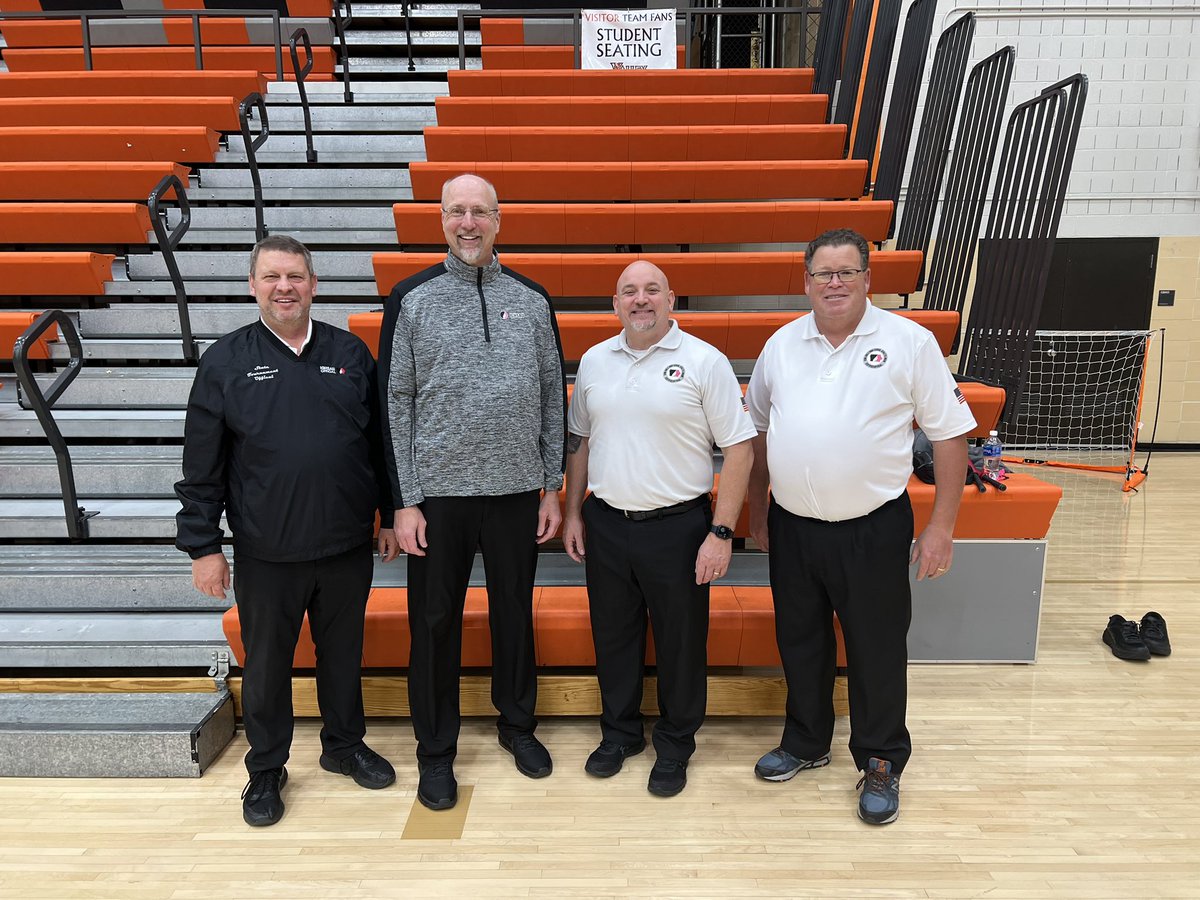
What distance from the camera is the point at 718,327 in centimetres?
297

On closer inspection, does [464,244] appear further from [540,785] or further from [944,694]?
[944,694]

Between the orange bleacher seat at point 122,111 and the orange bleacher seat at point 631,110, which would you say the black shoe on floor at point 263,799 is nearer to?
the orange bleacher seat at point 631,110

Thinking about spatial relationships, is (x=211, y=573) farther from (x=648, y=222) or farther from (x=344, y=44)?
(x=344, y=44)

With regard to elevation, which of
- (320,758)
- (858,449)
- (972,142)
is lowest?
(320,758)

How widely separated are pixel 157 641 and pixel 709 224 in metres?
2.80

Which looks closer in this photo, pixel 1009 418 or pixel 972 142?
pixel 1009 418

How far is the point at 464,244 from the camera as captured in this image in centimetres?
164

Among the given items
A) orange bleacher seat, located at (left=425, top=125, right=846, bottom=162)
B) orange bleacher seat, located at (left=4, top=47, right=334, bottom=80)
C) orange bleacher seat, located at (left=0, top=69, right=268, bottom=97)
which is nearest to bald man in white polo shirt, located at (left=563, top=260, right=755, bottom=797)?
orange bleacher seat, located at (left=425, top=125, right=846, bottom=162)

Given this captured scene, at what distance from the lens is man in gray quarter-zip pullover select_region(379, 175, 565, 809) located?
1.64 metres

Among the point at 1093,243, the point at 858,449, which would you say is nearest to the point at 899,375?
the point at 858,449

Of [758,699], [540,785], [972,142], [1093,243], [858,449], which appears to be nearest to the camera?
[858,449]

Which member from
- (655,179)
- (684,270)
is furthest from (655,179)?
(684,270)

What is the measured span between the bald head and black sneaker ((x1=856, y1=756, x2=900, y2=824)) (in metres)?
1.16

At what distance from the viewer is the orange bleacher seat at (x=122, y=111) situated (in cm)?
443
